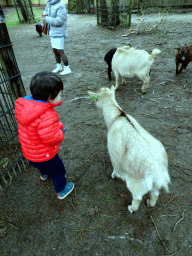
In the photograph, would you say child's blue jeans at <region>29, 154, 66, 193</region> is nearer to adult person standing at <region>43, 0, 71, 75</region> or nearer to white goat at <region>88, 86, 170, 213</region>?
white goat at <region>88, 86, 170, 213</region>

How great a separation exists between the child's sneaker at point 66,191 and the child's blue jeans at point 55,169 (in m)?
0.13

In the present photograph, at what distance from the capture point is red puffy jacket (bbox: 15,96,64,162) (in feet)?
5.32

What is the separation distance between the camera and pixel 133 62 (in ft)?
13.4

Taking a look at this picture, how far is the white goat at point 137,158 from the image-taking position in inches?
65.5

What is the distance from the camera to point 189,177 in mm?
2514

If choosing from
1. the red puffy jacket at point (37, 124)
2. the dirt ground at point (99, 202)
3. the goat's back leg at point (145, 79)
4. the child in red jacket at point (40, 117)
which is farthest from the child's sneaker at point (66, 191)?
the goat's back leg at point (145, 79)

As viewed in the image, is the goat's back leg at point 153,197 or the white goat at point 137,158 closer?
the white goat at point 137,158

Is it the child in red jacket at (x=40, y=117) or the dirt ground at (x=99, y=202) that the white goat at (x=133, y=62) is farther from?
the child in red jacket at (x=40, y=117)

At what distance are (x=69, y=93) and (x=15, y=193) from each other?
319cm

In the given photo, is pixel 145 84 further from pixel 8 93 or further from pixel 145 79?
pixel 8 93

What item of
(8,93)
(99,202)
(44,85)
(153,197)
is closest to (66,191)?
(99,202)

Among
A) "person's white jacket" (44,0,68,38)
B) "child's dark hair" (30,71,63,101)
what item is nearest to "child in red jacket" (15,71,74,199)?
"child's dark hair" (30,71,63,101)

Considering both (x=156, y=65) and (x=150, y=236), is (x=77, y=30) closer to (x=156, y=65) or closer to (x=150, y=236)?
(x=156, y=65)

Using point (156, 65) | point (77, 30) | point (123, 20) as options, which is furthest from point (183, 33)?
point (77, 30)
